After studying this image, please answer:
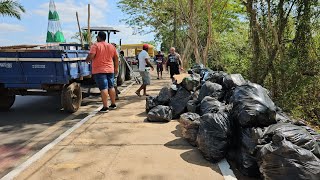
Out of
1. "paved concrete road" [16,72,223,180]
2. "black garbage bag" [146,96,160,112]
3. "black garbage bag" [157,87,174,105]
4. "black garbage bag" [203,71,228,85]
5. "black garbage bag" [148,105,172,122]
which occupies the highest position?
"black garbage bag" [203,71,228,85]

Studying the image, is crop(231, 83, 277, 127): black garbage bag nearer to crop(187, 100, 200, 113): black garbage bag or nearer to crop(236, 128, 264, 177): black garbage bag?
crop(236, 128, 264, 177): black garbage bag

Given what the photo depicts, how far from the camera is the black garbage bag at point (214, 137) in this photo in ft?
14.9

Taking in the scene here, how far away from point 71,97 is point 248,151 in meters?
4.81

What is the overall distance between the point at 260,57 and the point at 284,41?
845 millimetres

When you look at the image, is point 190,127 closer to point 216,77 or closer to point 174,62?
point 216,77

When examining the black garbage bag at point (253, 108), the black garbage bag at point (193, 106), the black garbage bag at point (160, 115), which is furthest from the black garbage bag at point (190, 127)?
the black garbage bag at point (160, 115)

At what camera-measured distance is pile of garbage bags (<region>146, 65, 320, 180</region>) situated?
3.42 m

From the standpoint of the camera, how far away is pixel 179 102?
756 cm

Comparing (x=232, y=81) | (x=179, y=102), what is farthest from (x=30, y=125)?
(x=232, y=81)

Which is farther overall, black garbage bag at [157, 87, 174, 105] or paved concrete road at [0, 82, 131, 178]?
black garbage bag at [157, 87, 174, 105]

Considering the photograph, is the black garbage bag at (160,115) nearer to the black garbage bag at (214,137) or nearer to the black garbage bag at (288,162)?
the black garbage bag at (214,137)

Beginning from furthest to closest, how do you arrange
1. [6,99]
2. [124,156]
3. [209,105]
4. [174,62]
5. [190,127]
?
[174,62]
[6,99]
[209,105]
[190,127]
[124,156]

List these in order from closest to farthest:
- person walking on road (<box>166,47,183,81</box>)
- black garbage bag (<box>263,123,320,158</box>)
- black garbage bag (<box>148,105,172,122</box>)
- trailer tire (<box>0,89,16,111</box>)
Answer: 1. black garbage bag (<box>263,123,320,158</box>)
2. black garbage bag (<box>148,105,172,122</box>)
3. trailer tire (<box>0,89,16,111</box>)
4. person walking on road (<box>166,47,183,81</box>)

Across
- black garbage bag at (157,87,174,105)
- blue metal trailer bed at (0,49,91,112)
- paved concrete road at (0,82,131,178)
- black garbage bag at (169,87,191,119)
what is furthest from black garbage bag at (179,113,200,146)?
blue metal trailer bed at (0,49,91,112)
